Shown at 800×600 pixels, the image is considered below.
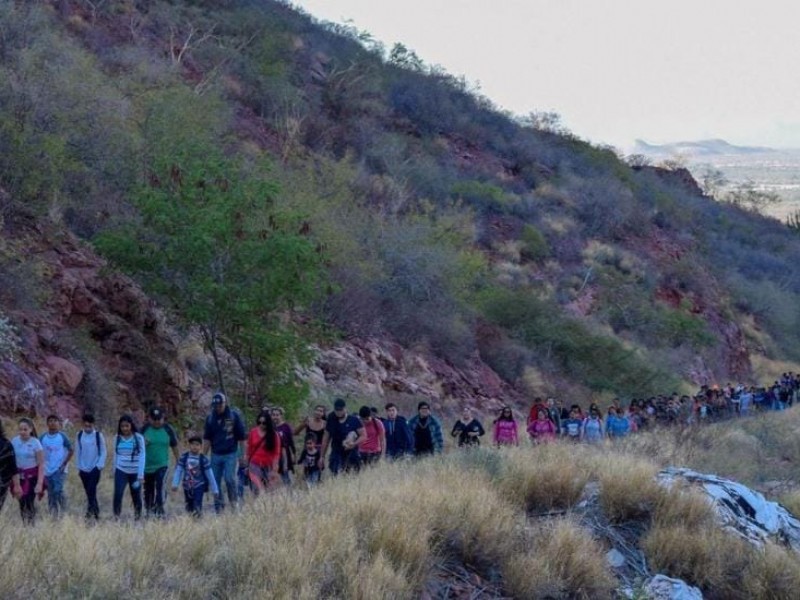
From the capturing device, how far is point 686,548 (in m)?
10.4

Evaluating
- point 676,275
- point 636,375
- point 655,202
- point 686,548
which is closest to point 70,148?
point 686,548

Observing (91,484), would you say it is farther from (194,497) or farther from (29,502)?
(194,497)

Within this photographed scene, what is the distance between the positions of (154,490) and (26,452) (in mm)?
1780

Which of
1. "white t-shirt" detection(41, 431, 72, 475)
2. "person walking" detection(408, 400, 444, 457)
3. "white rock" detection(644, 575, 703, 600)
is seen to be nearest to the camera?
"white rock" detection(644, 575, 703, 600)

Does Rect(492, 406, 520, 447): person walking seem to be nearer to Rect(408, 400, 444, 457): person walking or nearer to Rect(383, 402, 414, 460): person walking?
Rect(408, 400, 444, 457): person walking

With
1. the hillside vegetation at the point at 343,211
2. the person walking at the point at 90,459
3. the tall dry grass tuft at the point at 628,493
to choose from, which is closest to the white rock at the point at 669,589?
the tall dry grass tuft at the point at 628,493

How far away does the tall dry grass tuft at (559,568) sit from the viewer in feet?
29.6

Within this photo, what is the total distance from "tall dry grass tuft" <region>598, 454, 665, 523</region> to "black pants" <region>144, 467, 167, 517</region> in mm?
5205

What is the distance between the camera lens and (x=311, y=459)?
13.5 metres

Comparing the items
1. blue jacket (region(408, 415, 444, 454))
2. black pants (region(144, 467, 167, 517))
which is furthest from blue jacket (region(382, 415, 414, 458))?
black pants (region(144, 467, 167, 517))

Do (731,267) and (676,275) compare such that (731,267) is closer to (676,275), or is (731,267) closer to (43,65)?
(676,275)

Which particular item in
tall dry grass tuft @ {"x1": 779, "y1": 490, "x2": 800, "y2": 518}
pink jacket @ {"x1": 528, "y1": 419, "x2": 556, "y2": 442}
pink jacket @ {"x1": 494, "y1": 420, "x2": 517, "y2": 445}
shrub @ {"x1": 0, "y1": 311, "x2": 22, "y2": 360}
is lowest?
tall dry grass tuft @ {"x1": 779, "y1": 490, "x2": 800, "y2": 518}

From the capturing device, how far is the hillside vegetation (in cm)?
1828

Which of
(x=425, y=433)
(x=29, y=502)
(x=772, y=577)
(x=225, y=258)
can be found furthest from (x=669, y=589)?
(x=225, y=258)
